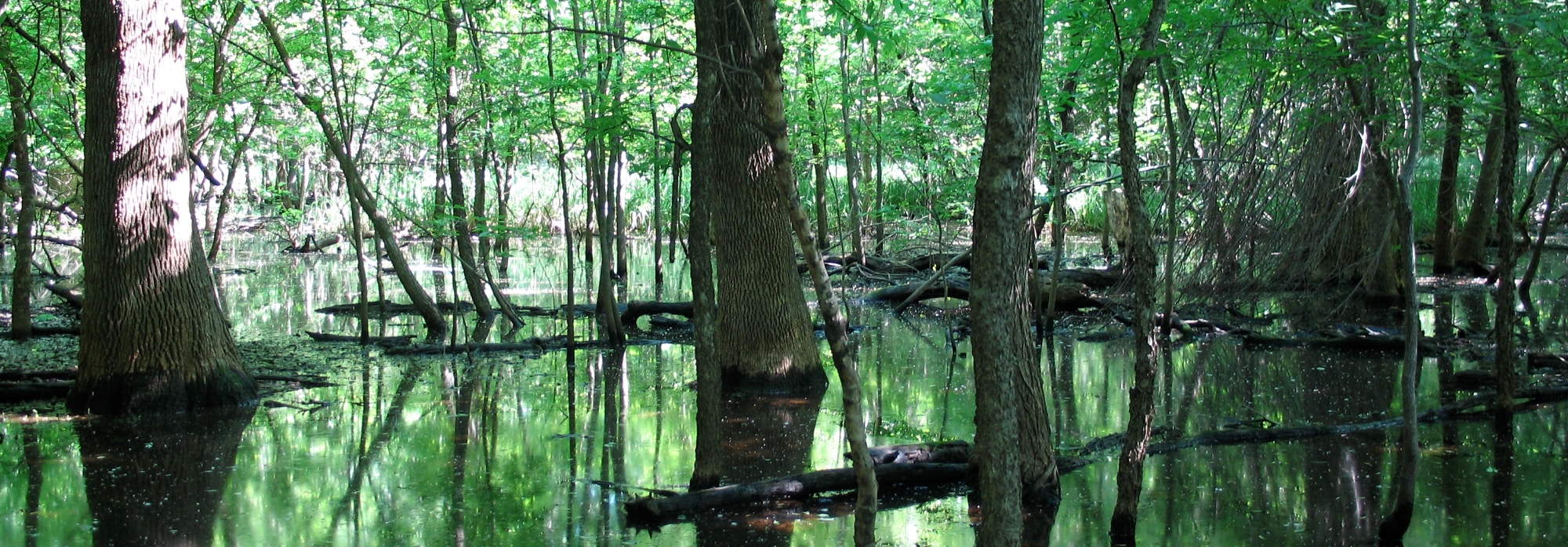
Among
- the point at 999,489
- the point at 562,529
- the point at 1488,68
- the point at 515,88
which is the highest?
the point at 515,88

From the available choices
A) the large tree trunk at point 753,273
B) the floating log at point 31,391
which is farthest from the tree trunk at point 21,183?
the large tree trunk at point 753,273

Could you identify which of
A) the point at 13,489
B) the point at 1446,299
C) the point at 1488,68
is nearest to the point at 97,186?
the point at 13,489

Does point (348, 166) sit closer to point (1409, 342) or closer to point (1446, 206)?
point (1409, 342)

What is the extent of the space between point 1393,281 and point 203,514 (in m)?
13.6

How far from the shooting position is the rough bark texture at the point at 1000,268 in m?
3.63

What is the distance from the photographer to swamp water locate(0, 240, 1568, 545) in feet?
17.4

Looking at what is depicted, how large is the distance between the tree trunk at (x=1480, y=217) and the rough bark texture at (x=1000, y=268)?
591 inches

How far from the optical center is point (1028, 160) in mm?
4953

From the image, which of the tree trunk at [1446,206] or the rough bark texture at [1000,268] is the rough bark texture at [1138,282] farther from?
the tree trunk at [1446,206]

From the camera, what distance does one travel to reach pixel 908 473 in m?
5.96

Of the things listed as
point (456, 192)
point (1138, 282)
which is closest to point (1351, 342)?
point (1138, 282)

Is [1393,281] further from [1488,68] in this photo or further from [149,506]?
[149,506]

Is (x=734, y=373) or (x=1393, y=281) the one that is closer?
(x=734, y=373)

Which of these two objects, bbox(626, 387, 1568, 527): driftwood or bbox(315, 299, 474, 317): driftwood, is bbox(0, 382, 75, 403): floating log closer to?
bbox(626, 387, 1568, 527): driftwood
